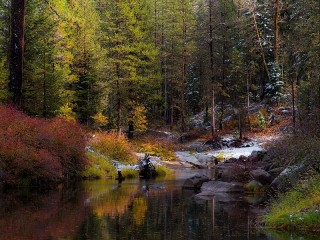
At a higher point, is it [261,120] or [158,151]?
[261,120]

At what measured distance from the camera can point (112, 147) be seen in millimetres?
24750

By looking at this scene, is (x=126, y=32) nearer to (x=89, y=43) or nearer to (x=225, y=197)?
(x=89, y=43)

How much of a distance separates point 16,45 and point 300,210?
40.7 feet

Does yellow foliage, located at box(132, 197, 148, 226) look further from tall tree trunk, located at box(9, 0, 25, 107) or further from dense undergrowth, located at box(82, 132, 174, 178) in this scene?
tall tree trunk, located at box(9, 0, 25, 107)

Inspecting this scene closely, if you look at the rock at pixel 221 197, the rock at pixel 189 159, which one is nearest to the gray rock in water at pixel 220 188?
the rock at pixel 221 197

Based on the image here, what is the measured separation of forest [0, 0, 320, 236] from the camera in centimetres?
1639

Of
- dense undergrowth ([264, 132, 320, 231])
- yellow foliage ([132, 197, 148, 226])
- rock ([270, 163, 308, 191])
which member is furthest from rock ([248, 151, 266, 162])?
yellow foliage ([132, 197, 148, 226])

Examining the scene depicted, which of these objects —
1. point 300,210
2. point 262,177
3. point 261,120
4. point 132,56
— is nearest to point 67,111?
point 132,56

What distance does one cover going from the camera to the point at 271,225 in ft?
31.8

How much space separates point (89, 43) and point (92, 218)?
91.0 ft

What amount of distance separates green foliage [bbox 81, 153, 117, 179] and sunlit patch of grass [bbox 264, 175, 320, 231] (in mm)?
11204

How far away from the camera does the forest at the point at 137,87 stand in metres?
16.4

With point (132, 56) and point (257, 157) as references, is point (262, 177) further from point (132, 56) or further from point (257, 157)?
point (132, 56)

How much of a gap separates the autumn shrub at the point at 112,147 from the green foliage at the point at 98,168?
63.2 inches
